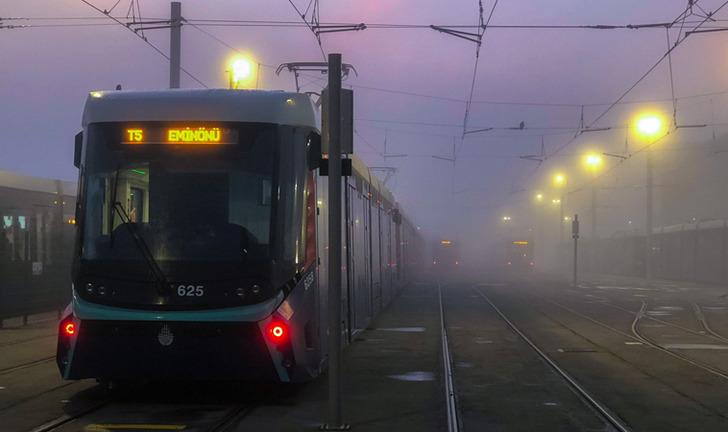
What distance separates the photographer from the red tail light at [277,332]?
7867 mm

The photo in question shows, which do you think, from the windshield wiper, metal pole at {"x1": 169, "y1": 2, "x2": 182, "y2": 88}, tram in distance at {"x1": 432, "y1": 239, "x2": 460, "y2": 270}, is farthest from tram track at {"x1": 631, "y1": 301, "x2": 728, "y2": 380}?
tram in distance at {"x1": 432, "y1": 239, "x2": 460, "y2": 270}

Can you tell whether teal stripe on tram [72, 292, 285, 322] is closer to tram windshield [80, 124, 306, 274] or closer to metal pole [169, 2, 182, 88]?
tram windshield [80, 124, 306, 274]

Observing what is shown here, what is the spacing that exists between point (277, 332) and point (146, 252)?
1516 millimetres

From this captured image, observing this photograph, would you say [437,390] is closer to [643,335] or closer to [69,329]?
[69,329]

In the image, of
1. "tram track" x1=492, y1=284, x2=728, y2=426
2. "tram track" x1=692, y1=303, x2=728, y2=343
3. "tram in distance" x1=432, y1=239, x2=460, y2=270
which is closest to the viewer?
"tram track" x1=492, y1=284, x2=728, y2=426

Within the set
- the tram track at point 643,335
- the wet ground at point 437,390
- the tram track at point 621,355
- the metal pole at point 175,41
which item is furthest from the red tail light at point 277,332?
the metal pole at point 175,41

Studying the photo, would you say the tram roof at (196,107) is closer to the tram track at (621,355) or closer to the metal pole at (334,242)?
the metal pole at (334,242)

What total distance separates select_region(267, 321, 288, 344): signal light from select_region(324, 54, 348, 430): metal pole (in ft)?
2.27

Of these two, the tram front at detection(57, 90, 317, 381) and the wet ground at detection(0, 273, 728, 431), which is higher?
the tram front at detection(57, 90, 317, 381)

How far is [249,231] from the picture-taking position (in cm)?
808

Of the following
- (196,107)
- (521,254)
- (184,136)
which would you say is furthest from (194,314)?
(521,254)

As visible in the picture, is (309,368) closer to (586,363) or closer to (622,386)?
(622,386)

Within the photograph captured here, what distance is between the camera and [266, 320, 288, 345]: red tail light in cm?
787

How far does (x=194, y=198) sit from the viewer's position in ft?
26.8
